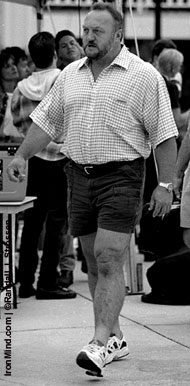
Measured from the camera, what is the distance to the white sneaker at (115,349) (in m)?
5.86

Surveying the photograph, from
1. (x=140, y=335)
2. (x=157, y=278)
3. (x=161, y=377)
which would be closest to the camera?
(x=161, y=377)

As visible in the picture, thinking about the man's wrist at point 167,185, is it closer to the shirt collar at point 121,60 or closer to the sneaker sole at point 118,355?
the shirt collar at point 121,60

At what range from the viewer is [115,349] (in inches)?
234

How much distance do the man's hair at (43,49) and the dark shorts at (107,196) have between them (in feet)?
8.15

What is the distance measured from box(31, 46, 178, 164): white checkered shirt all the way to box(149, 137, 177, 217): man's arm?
5 cm

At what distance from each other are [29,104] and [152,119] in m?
2.69

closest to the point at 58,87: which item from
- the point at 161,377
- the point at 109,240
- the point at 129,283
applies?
the point at 109,240

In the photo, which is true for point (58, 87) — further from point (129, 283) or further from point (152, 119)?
point (129, 283)

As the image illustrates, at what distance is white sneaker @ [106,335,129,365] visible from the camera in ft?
19.2

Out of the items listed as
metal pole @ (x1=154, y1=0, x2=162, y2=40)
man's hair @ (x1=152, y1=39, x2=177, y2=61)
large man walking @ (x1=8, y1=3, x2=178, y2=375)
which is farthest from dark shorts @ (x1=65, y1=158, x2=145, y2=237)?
metal pole @ (x1=154, y1=0, x2=162, y2=40)

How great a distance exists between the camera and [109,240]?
5.64 m

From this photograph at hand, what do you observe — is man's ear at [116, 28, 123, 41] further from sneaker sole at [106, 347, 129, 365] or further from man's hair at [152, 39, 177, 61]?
man's hair at [152, 39, 177, 61]

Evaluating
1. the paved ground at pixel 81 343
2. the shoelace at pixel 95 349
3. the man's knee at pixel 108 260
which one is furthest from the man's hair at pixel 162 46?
the shoelace at pixel 95 349

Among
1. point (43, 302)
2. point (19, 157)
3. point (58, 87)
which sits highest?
point (58, 87)
